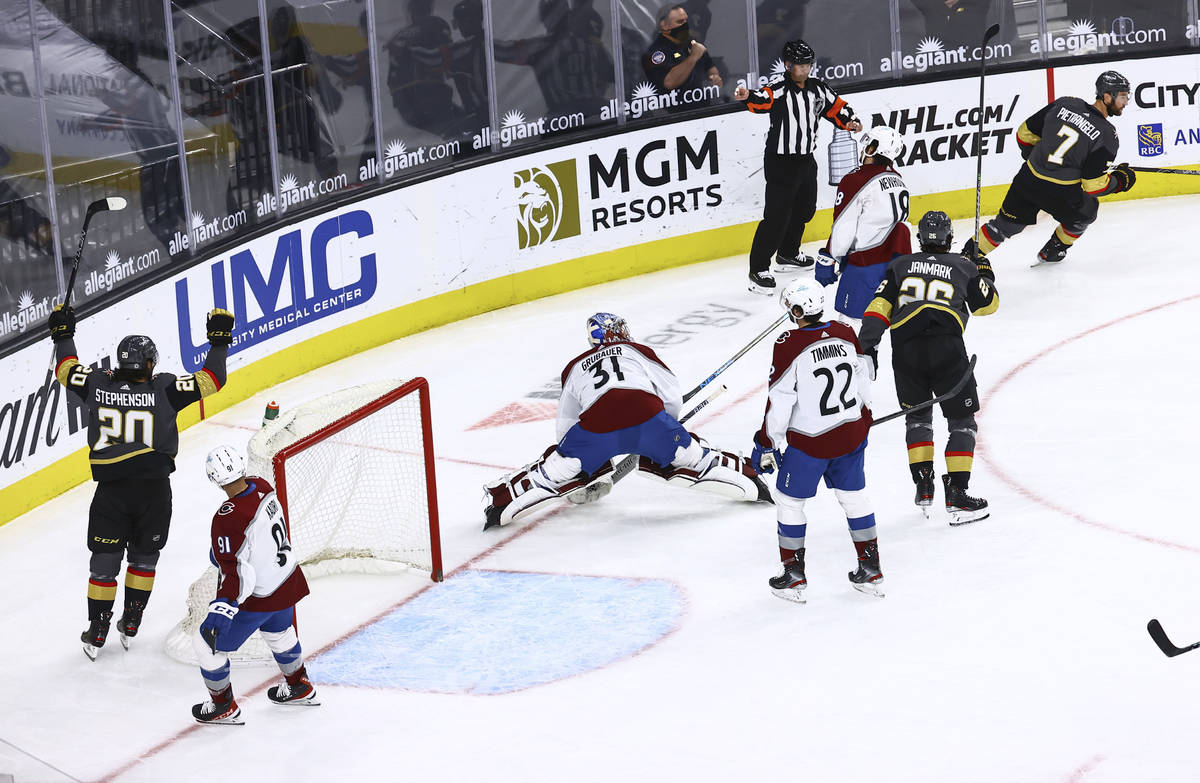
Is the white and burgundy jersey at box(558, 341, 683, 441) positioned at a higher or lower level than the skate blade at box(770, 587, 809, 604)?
higher

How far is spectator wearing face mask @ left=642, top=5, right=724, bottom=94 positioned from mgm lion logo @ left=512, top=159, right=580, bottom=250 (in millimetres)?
872

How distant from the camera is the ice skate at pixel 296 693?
5.51m

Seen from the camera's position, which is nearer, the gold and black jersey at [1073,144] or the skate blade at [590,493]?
the skate blade at [590,493]

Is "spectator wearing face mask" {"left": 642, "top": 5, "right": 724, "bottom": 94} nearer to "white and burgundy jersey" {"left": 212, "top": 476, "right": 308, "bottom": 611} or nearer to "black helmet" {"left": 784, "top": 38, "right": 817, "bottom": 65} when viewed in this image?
"black helmet" {"left": 784, "top": 38, "right": 817, "bottom": 65}

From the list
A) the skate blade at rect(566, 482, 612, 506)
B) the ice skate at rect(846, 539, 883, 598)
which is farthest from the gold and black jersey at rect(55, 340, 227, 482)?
the ice skate at rect(846, 539, 883, 598)

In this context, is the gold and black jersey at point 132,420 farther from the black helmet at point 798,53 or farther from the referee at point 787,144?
the black helmet at point 798,53

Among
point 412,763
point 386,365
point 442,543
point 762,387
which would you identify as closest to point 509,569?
point 442,543

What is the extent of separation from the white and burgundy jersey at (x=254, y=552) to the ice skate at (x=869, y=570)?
2127 mm

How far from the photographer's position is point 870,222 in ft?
27.6

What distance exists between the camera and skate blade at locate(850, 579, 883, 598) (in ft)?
19.9

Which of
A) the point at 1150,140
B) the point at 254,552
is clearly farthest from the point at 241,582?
the point at 1150,140

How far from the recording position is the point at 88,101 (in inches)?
316

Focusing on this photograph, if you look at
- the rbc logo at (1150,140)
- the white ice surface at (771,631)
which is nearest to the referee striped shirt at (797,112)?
the white ice surface at (771,631)

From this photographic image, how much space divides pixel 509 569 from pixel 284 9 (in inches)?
161
